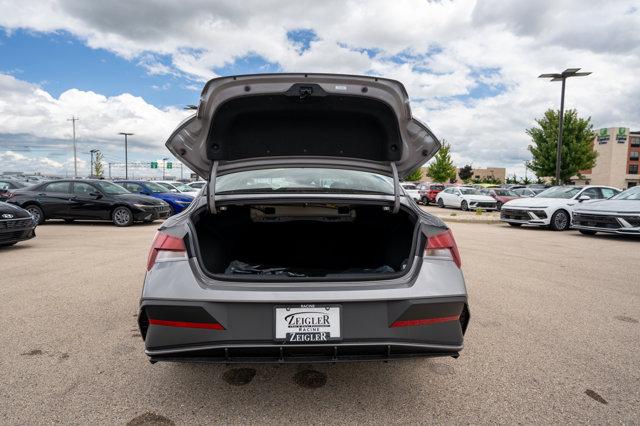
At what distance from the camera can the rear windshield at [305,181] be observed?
111 inches

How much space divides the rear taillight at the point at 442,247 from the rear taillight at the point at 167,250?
1.37 metres

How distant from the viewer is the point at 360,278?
89.0 inches

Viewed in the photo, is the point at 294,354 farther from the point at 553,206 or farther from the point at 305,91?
the point at 553,206

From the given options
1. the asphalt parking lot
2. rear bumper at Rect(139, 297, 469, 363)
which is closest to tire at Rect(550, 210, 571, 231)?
the asphalt parking lot

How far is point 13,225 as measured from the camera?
7352 mm

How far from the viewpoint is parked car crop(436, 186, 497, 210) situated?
2278 centimetres

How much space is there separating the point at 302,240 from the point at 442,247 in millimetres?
1727

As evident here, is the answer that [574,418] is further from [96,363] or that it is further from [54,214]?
[54,214]

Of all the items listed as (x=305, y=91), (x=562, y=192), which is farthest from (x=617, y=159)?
(x=305, y=91)

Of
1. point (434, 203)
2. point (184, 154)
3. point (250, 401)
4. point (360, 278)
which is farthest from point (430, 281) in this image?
point (434, 203)

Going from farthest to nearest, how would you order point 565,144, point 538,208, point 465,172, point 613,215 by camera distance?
point 465,172 < point 565,144 < point 538,208 < point 613,215

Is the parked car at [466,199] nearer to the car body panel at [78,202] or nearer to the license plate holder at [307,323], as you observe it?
the car body panel at [78,202]

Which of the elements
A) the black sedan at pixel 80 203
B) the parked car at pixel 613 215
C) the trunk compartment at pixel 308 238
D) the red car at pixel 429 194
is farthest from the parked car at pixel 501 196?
the trunk compartment at pixel 308 238

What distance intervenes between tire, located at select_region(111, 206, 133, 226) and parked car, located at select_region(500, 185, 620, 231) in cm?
1155
